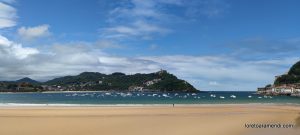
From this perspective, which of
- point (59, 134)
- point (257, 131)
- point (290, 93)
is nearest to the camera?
point (59, 134)

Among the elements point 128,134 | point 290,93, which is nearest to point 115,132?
point 128,134

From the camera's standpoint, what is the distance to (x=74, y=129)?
21.8 meters

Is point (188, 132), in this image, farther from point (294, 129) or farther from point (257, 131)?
point (294, 129)

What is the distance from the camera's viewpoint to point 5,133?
65.1 ft

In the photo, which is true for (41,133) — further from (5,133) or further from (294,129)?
(294,129)

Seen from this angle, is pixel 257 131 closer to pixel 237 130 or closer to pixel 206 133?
pixel 237 130

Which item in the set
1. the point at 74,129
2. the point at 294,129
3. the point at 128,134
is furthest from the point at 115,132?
the point at 294,129

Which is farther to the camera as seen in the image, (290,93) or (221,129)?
(290,93)

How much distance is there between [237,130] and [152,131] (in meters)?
4.78

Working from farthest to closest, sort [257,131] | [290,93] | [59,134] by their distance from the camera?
[290,93], [257,131], [59,134]

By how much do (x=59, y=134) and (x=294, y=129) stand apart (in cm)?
1245

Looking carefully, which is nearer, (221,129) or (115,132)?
(115,132)

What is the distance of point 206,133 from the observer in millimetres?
20469

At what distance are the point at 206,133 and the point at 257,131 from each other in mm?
2932
